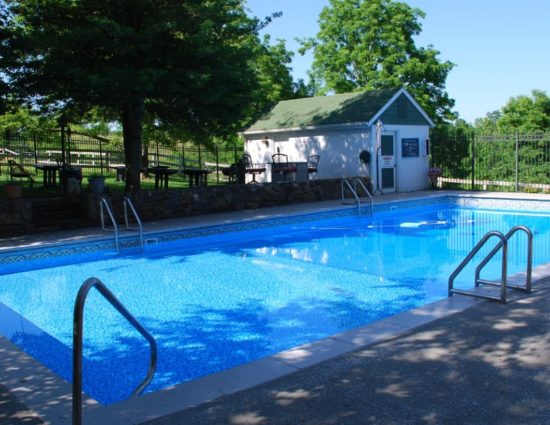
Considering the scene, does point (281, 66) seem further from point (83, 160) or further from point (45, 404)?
point (45, 404)

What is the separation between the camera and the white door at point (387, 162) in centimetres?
1795

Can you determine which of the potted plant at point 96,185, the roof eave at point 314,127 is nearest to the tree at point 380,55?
the roof eave at point 314,127

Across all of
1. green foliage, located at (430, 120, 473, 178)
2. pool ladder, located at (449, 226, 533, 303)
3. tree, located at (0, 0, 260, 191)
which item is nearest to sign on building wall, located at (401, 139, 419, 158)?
green foliage, located at (430, 120, 473, 178)

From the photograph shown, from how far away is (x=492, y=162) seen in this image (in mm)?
20188

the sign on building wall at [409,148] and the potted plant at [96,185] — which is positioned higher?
the sign on building wall at [409,148]

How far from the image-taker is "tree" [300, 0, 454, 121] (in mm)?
27125

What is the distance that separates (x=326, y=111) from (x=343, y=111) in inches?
32.7

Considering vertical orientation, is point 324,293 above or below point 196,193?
below

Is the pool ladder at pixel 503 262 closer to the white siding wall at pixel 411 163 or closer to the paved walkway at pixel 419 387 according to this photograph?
the paved walkway at pixel 419 387

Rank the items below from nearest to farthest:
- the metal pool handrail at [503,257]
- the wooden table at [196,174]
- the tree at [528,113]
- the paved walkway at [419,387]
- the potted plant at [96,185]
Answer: the paved walkway at [419,387]
the metal pool handrail at [503,257]
the potted plant at [96,185]
the wooden table at [196,174]
the tree at [528,113]

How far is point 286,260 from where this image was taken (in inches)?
386

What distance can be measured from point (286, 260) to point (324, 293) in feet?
7.94

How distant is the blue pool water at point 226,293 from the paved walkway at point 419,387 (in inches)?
54.3

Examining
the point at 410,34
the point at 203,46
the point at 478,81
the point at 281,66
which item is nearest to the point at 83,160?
the point at 281,66
